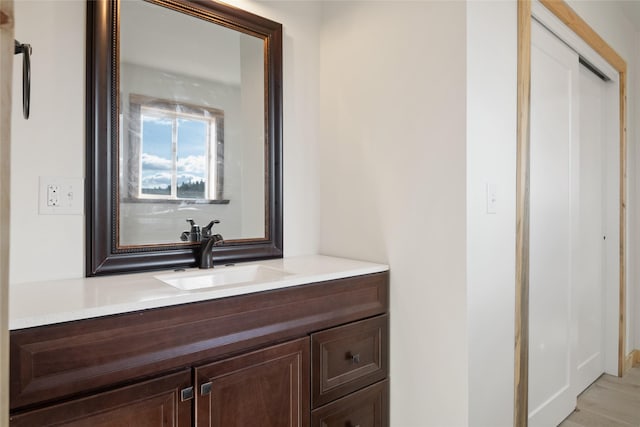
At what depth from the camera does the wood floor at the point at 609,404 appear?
2088 mm

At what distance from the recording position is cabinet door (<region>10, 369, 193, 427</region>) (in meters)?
0.89

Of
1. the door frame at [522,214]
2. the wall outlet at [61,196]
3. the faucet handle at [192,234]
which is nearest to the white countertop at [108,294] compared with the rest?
the faucet handle at [192,234]

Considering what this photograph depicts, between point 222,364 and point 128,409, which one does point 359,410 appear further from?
point 128,409

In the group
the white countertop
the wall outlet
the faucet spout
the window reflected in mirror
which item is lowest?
the white countertop

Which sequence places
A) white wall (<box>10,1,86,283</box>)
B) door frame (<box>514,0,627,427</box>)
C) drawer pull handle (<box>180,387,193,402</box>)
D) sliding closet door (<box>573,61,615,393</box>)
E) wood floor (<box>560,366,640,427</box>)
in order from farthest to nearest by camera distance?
sliding closet door (<box>573,61,615,393</box>) → wood floor (<box>560,366,640,427</box>) → door frame (<box>514,0,627,427</box>) → white wall (<box>10,1,86,283</box>) → drawer pull handle (<box>180,387,193,402</box>)

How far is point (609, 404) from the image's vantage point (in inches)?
90.7

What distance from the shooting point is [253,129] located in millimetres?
1798

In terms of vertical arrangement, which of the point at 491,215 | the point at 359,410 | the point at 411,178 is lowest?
the point at 359,410

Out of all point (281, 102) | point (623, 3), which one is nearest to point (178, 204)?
point (281, 102)

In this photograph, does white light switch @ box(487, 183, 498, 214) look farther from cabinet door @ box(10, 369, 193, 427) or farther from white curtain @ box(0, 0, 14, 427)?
white curtain @ box(0, 0, 14, 427)

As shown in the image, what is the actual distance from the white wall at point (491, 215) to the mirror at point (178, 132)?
0.89 m

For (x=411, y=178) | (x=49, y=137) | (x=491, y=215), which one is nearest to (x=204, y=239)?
(x=49, y=137)

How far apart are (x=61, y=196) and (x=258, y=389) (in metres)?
0.92

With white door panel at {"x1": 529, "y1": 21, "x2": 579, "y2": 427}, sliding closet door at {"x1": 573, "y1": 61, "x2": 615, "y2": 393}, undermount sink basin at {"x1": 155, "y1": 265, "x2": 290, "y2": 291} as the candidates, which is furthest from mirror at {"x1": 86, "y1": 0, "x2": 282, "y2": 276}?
sliding closet door at {"x1": 573, "y1": 61, "x2": 615, "y2": 393}
